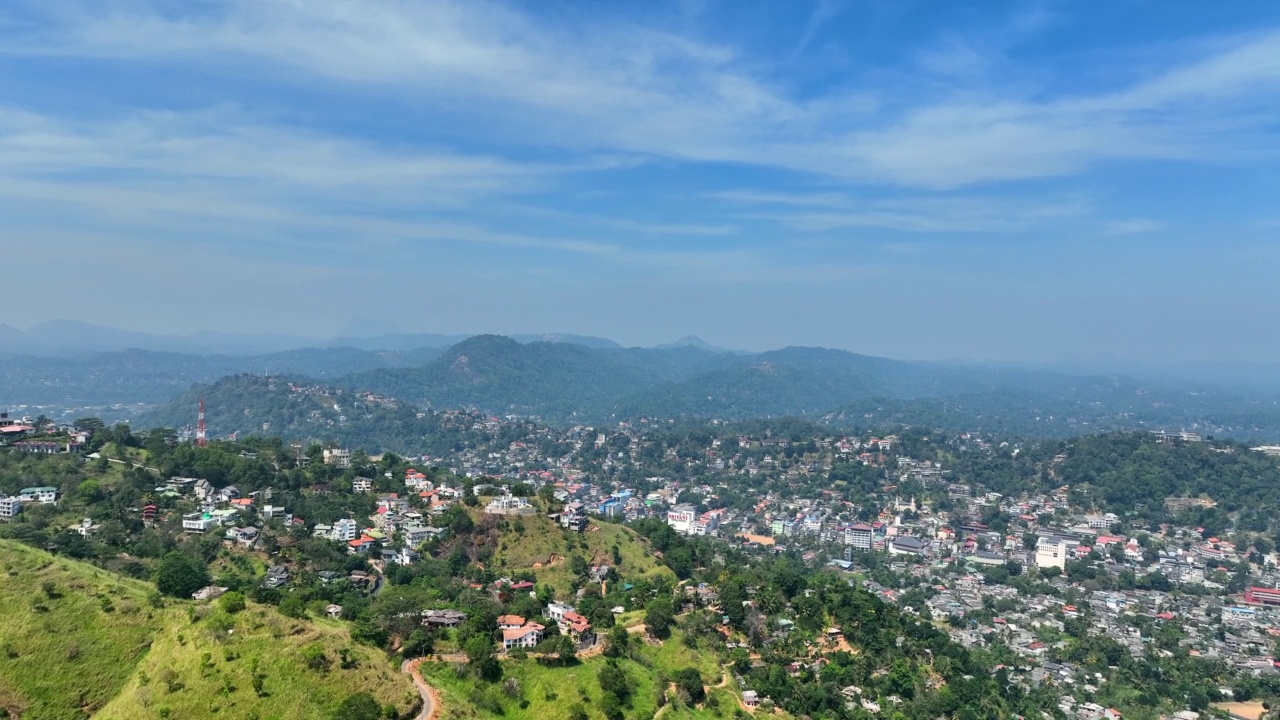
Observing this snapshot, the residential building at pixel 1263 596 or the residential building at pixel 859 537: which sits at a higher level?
the residential building at pixel 1263 596

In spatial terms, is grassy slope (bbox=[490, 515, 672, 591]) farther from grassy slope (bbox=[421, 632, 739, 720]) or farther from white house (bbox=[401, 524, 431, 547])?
grassy slope (bbox=[421, 632, 739, 720])

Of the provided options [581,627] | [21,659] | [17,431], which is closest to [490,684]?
[581,627]

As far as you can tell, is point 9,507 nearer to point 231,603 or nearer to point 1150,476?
point 231,603

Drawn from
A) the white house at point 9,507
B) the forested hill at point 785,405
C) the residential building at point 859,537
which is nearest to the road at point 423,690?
the white house at point 9,507

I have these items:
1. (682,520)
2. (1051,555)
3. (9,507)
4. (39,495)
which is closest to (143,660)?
(9,507)

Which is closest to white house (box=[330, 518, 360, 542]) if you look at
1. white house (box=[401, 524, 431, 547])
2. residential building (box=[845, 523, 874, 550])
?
white house (box=[401, 524, 431, 547])

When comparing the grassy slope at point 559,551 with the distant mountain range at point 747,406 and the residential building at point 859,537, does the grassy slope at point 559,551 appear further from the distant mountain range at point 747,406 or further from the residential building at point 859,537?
the distant mountain range at point 747,406

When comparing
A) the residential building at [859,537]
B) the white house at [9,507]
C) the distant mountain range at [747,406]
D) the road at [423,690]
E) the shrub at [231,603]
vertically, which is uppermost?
the shrub at [231,603]
